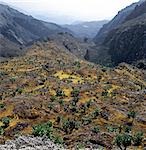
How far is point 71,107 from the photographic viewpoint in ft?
201

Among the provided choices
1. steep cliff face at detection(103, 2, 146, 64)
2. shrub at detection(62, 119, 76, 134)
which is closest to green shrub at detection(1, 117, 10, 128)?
shrub at detection(62, 119, 76, 134)

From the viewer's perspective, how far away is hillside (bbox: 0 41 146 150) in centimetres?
4518

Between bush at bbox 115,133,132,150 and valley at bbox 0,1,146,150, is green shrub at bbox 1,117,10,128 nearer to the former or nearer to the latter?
valley at bbox 0,1,146,150

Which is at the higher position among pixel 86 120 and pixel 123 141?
pixel 123 141

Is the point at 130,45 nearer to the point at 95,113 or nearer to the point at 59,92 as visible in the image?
the point at 59,92

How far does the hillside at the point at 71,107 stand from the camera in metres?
45.2

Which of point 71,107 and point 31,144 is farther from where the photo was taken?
point 71,107

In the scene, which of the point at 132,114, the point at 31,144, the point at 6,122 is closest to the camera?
the point at 31,144

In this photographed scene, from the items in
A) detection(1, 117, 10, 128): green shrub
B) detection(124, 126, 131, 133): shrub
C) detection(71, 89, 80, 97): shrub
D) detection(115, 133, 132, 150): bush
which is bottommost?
detection(1, 117, 10, 128): green shrub

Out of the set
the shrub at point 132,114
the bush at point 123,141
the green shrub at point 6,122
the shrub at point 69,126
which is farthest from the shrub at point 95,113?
the bush at point 123,141

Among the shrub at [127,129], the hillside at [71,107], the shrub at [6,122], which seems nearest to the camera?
the hillside at [71,107]

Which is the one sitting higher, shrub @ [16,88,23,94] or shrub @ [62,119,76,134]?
shrub @ [62,119,76,134]

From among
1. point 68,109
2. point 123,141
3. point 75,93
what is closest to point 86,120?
point 68,109

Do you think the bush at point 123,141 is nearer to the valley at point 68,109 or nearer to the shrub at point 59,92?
the valley at point 68,109
